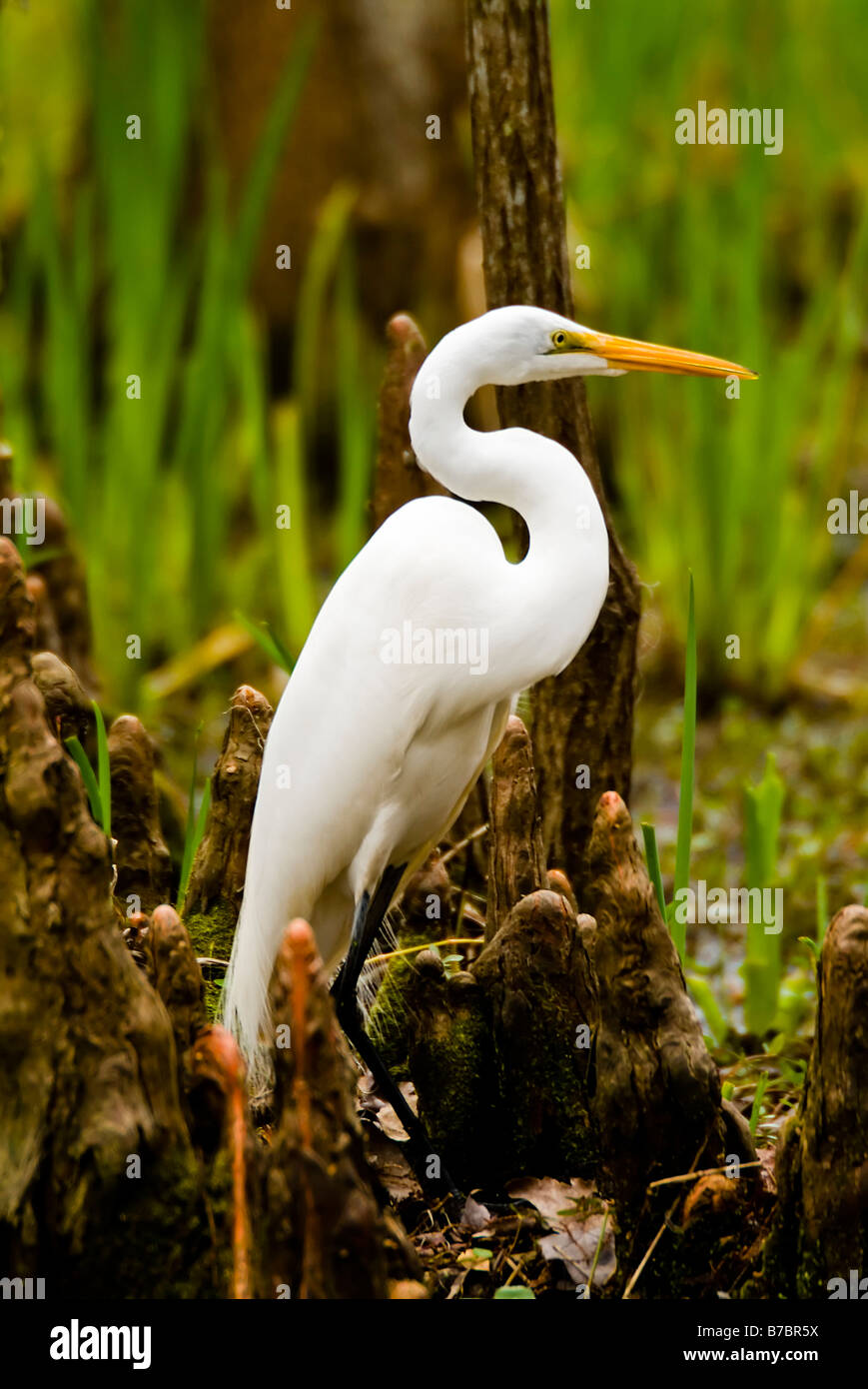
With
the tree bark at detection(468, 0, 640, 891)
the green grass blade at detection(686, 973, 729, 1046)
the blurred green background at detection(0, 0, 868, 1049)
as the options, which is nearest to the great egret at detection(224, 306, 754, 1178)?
the tree bark at detection(468, 0, 640, 891)

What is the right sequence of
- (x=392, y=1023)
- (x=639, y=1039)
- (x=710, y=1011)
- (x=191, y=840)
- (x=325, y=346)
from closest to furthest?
(x=639, y=1039)
(x=191, y=840)
(x=392, y=1023)
(x=710, y=1011)
(x=325, y=346)

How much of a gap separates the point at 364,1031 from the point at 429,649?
606mm

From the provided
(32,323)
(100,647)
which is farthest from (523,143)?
(32,323)

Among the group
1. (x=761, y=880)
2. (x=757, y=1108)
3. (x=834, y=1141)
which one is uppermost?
(x=761, y=880)

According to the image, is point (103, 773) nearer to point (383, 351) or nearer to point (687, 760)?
point (687, 760)

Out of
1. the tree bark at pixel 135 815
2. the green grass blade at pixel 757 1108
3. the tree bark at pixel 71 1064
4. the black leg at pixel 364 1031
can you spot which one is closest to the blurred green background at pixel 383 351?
the green grass blade at pixel 757 1108

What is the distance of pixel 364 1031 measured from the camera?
6.88ft

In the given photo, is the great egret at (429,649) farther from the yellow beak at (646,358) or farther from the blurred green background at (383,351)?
the blurred green background at (383,351)

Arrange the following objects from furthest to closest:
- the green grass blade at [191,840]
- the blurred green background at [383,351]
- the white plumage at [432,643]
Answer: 1. the blurred green background at [383,351]
2. the green grass blade at [191,840]
3. the white plumage at [432,643]

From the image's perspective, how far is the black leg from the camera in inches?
75.1

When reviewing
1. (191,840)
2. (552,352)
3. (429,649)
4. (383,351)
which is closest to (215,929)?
(191,840)

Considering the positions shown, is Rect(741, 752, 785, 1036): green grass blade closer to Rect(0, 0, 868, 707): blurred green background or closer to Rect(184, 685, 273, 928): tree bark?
Rect(184, 685, 273, 928): tree bark

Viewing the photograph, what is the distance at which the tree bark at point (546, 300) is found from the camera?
2.22 m
